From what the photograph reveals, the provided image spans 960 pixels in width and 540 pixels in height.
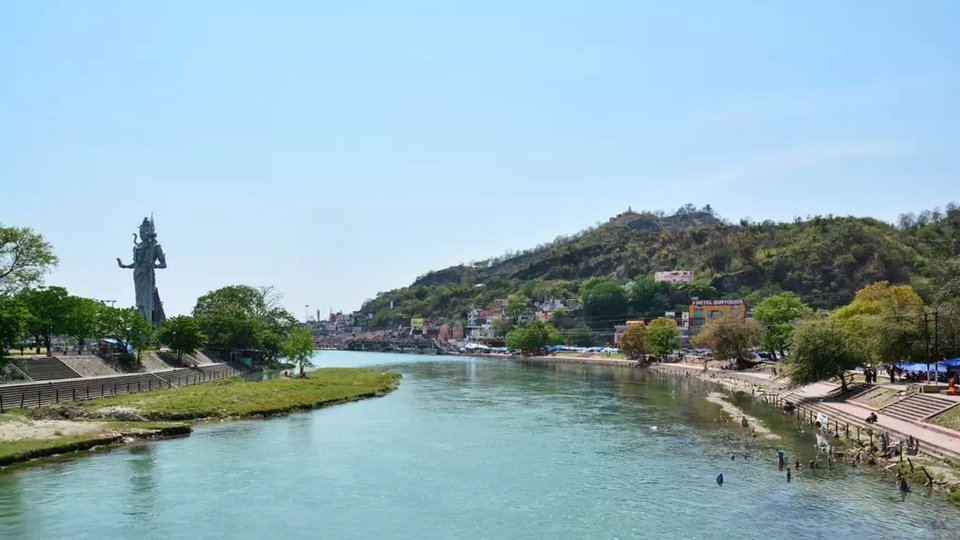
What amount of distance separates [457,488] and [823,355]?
38981mm

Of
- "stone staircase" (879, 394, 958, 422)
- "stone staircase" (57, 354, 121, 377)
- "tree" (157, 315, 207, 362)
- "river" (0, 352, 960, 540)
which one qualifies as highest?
"tree" (157, 315, 207, 362)

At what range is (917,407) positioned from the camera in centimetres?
4625

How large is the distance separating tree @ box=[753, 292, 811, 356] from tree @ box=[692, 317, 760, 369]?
2.55 m

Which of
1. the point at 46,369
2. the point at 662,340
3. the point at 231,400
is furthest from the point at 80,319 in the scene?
the point at 662,340

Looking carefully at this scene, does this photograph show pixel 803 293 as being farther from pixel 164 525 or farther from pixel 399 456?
pixel 164 525

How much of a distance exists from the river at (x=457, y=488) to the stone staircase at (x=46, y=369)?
19506 millimetres

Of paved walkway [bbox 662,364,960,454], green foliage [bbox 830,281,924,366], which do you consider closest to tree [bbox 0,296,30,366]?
paved walkway [bbox 662,364,960,454]

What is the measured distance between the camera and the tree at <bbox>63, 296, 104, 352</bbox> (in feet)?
242

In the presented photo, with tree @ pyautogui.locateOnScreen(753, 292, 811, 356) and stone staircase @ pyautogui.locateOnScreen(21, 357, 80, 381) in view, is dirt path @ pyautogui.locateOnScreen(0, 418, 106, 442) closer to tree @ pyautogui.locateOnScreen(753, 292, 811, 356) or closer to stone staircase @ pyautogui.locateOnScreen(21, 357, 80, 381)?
stone staircase @ pyautogui.locateOnScreen(21, 357, 80, 381)

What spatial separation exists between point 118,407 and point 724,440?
43.2m

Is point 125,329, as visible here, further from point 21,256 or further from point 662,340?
point 662,340

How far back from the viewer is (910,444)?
37500 millimetres

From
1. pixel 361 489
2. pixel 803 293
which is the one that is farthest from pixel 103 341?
pixel 803 293

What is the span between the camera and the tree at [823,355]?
2271 inches
